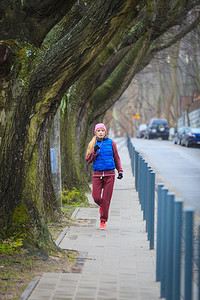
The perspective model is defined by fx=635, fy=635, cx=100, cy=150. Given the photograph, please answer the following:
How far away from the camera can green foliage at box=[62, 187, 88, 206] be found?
1379 cm

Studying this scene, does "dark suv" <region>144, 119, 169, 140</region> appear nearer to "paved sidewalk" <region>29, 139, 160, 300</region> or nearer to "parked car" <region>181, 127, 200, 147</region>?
"parked car" <region>181, 127, 200, 147</region>

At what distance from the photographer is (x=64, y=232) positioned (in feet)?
31.4

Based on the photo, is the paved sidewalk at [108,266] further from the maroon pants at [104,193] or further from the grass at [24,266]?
the maroon pants at [104,193]

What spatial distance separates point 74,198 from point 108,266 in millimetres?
6725

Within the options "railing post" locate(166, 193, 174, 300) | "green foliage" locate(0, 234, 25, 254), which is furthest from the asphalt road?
"railing post" locate(166, 193, 174, 300)

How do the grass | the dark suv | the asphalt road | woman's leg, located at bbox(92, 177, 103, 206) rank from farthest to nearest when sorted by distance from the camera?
the dark suv → the asphalt road → woman's leg, located at bbox(92, 177, 103, 206) → the grass

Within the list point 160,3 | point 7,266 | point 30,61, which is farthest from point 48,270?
point 160,3

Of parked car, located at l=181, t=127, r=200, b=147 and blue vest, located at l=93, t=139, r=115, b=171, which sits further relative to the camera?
parked car, located at l=181, t=127, r=200, b=147

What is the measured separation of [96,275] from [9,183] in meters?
1.53

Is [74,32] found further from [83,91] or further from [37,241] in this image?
[83,91]

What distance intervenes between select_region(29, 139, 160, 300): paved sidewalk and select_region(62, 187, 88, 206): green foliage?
197 cm

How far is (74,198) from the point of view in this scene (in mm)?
13922

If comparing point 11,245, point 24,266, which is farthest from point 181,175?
point 24,266

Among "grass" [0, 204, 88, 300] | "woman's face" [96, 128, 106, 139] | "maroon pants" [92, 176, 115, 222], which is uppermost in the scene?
"woman's face" [96, 128, 106, 139]
